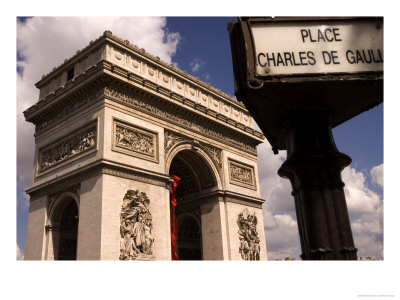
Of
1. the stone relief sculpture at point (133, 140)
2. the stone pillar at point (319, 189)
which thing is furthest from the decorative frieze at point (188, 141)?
the stone pillar at point (319, 189)

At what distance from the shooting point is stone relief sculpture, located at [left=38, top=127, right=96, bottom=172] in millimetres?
16672

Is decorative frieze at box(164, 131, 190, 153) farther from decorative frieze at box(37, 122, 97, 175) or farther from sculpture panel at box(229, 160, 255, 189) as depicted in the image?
sculpture panel at box(229, 160, 255, 189)

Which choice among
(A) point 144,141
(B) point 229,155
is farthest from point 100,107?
(B) point 229,155

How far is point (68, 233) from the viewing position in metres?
18.2

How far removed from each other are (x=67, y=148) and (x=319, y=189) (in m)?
16.0

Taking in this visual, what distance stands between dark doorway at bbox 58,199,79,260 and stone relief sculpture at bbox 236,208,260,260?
8.26 metres

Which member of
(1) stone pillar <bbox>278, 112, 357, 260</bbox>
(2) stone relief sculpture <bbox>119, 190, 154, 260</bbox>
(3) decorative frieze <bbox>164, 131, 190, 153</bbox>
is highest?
(3) decorative frieze <bbox>164, 131, 190, 153</bbox>

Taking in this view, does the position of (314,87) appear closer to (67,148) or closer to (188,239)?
(67,148)

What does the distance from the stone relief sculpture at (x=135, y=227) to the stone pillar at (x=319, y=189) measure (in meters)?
12.9

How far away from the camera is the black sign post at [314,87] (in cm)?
297

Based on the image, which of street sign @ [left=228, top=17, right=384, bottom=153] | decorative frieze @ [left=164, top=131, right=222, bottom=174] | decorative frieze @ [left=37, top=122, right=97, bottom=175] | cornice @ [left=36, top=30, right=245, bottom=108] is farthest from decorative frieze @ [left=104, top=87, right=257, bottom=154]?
street sign @ [left=228, top=17, right=384, bottom=153]

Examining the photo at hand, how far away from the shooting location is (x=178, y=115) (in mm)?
20031
